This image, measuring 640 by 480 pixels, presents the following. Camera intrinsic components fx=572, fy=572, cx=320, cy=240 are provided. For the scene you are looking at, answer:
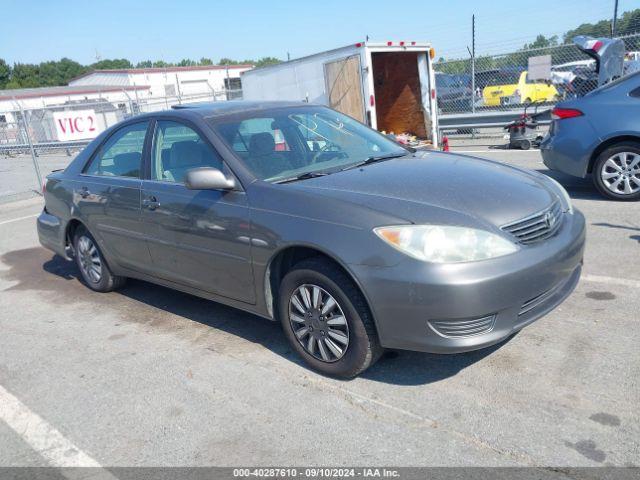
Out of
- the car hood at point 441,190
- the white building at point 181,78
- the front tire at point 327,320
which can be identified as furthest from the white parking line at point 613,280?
the white building at point 181,78

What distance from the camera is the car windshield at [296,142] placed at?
381 cm

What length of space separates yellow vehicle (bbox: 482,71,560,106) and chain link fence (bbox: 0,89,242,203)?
318 inches

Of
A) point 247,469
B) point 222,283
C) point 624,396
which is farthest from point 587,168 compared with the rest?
point 247,469

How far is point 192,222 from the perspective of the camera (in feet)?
12.8

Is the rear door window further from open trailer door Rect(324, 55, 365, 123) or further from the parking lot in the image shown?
open trailer door Rect(324, 55, 365, 123)

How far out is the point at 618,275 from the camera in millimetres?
4488

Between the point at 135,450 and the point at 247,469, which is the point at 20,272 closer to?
the point at 135,450

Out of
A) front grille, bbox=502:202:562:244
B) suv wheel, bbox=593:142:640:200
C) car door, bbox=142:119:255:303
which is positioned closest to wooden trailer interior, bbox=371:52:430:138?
suv wheel, bbox=593:142:640:200

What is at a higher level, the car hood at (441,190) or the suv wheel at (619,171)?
the car hood at (441,190)

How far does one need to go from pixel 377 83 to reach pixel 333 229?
9.33 m

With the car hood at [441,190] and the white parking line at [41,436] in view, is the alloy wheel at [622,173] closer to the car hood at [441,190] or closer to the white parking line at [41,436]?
the car hood at [441,190]

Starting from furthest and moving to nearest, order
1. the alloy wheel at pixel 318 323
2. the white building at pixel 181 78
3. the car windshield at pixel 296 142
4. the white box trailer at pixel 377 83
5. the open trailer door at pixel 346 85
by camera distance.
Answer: the white building at pixel 181 78 < the open trailer door at pixel 346 85 < the white box trailer at pixel 377 83 < the car windshield at pixel 296 142 < the alloy wheel at pixel 318 323

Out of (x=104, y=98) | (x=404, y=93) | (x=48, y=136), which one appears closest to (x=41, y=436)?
(x=404, y=93)

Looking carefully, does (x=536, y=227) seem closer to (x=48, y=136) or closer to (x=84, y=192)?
(x=84, y=192)
